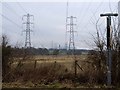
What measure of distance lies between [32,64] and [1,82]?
287 cm

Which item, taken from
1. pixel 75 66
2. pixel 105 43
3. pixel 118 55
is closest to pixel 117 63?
pixel 118 55

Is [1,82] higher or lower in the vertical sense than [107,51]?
lower

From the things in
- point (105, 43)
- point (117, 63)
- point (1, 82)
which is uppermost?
point (105, 43)

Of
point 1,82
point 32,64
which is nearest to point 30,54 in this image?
point 32,64

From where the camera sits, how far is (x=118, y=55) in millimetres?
14305

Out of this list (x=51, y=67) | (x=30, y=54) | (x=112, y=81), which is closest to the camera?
(x=112, y=81)

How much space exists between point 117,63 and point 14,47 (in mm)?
5858

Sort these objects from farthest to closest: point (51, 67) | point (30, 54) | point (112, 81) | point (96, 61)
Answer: point (30, 54)
point (51, 67)
point (96, 61)
point (112, 81)

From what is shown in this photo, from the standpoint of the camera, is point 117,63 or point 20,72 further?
point 20,72

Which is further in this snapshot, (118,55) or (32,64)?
(32,64)

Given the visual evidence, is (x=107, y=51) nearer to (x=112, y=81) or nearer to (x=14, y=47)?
(x=112, y=81)

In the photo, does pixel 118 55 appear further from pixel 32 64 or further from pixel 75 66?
pixel 32 64

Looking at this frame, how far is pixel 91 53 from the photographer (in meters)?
15.2

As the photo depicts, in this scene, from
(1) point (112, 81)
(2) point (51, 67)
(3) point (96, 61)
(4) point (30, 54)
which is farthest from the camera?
(4) point (30, 54)
